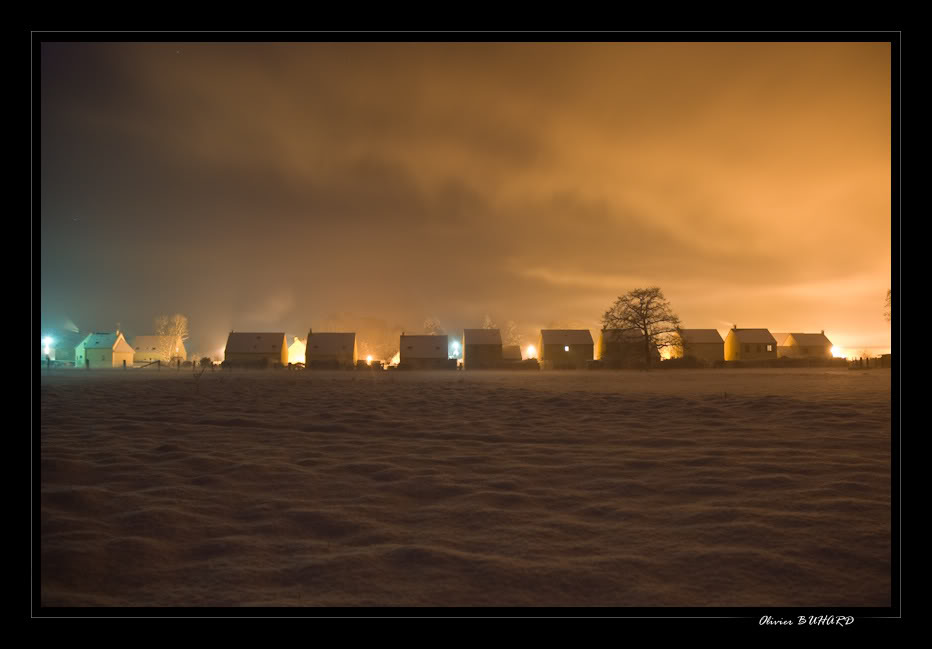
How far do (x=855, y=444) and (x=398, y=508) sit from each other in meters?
9.15

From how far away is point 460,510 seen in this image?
6.38 m

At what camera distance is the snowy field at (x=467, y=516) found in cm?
440

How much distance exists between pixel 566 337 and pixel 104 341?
265ft

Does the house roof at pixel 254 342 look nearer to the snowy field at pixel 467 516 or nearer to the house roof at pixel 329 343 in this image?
the house roof at pixel 329 343

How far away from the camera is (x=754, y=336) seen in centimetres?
8219

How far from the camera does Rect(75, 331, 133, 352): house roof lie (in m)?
90.6

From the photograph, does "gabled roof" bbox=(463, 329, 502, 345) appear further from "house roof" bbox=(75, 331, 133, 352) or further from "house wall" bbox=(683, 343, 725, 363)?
"house roof" bbox=(75, 331, 133, 352)

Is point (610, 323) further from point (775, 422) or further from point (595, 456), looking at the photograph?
point (595, 456)

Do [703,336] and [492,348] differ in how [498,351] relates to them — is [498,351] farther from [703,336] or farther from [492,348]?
[703,336]

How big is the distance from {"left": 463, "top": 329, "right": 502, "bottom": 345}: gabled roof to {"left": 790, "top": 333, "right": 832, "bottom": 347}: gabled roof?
2074 inches

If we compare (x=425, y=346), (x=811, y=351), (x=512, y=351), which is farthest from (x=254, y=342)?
(x=811, y=351)

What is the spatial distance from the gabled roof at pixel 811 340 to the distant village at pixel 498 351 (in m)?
0.14
